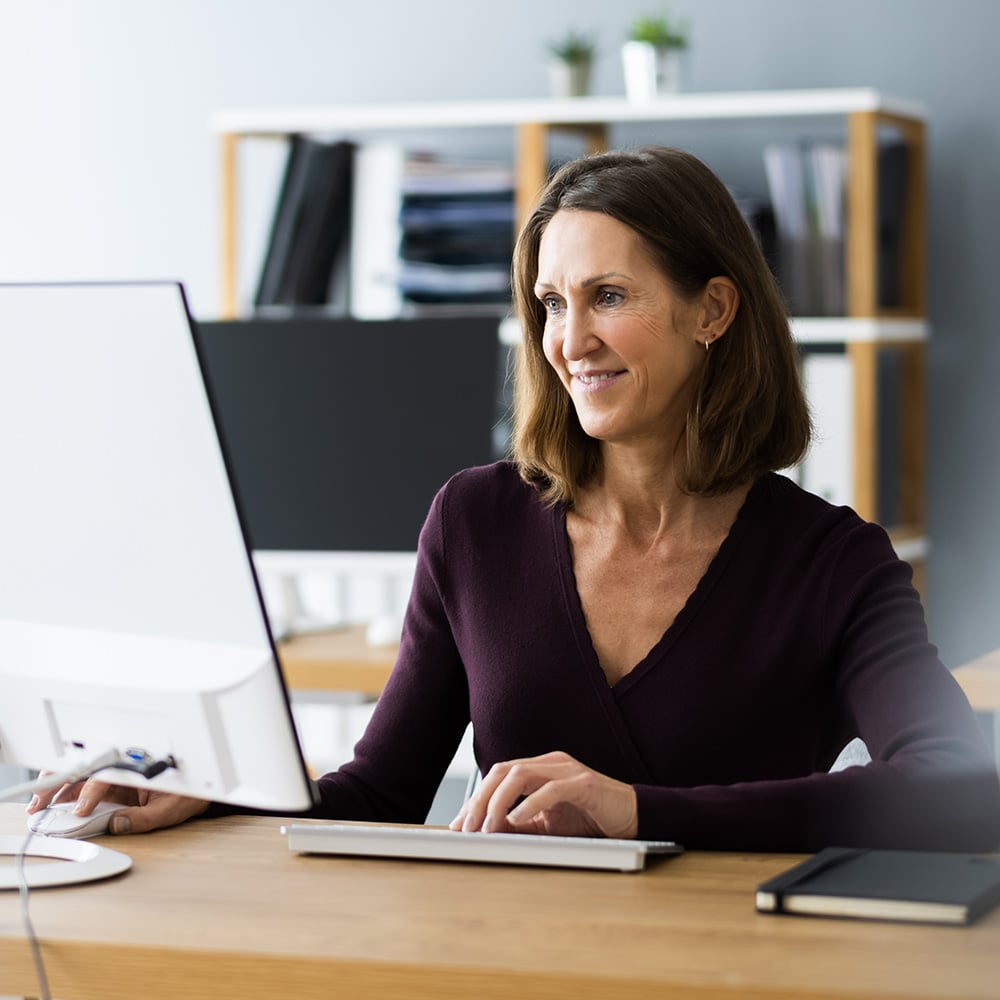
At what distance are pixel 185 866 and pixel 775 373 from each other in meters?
0.79

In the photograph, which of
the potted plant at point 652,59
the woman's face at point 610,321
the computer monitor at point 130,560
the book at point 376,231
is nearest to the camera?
the computer monitor at point 130,560

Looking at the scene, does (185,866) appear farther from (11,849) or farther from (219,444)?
(219,444)

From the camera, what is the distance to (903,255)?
335cm

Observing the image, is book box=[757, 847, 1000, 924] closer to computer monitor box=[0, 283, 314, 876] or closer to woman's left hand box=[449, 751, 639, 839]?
woman's left hand box=[449, 751, 639, 839]

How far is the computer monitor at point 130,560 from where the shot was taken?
1.07m

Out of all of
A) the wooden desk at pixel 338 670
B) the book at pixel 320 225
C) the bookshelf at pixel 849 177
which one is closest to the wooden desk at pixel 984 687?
the bookshelf at pixel 849 177

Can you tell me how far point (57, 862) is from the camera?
4.08ft

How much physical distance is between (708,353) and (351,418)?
1.28 m

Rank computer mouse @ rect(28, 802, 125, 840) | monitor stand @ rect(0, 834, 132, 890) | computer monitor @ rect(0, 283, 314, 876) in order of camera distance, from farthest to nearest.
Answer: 1. computer mouse @ rect(28, 802, 125, 840)
2. monitor stand @ rect(0, 834, 132, 890)
3. computer monitor @ rect(0, 283, 314, 876)

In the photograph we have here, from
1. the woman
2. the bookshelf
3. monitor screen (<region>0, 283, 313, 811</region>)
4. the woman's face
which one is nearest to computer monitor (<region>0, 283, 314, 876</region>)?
monitor screen (<region>0, 283, 313, 811</region>)

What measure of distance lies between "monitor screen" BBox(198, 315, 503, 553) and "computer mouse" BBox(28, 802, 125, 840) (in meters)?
1.48

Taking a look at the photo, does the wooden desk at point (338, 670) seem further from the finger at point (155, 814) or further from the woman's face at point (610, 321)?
the finger at point (155, 814)

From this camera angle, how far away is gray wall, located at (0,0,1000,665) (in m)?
3.38

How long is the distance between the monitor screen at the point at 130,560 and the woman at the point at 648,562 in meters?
0.23
